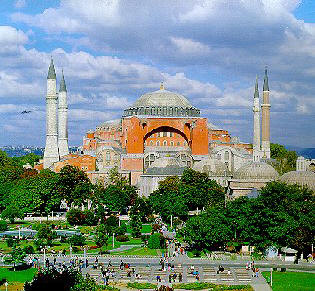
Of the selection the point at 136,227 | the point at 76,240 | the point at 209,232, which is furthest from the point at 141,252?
the point at 136,227

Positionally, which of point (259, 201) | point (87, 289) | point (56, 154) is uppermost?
point (56, 154)

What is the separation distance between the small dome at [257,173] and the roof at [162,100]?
2336 centimetres

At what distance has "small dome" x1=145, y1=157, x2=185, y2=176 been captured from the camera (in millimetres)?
73062

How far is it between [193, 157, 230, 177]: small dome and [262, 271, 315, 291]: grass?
1338 inches

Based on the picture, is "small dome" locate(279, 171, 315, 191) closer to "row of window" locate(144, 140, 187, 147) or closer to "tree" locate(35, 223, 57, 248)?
"tree" locate(35, 223, 57, 248)

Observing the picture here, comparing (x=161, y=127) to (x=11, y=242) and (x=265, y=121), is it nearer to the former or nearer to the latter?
(x=265, y=121)

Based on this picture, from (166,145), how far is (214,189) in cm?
2375

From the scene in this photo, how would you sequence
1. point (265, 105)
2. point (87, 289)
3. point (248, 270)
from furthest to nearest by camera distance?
point (265, 105) → point (248, 270) → point (87, 289)

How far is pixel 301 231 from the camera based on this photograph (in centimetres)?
4288

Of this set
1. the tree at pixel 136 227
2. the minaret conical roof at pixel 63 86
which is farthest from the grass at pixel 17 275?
the minaret conical roof at pixel 63 86

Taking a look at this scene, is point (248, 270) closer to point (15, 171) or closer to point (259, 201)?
point (259, 201)

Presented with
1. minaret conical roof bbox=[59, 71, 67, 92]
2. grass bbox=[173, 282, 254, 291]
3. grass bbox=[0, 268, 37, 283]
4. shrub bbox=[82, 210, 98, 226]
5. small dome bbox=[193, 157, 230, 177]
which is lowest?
grass bbox=[173, 282, 254, 291]

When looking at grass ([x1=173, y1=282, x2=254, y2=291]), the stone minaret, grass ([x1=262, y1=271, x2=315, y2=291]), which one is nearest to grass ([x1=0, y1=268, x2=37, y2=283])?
grass ([x1=173, y1=282, x2=254, y2=291])

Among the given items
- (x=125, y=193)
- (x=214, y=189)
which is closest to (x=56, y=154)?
(x=125, y=193)
